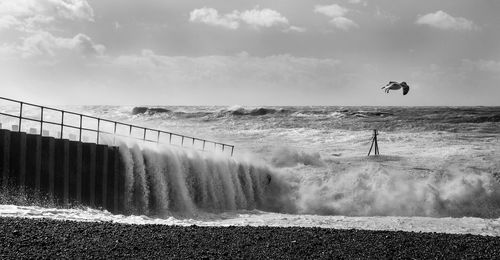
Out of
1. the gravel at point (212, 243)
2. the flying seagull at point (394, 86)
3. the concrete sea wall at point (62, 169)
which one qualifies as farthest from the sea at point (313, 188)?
the flying seagull at point (394, 86)

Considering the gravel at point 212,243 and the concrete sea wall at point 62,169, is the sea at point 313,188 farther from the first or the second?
the gravel at point 212,243

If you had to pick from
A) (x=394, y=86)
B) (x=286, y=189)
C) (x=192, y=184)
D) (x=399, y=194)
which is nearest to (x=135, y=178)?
(x=192, y=184)

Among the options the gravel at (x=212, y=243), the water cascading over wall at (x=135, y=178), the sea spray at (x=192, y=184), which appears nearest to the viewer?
the gravel at (x=212, y=243)

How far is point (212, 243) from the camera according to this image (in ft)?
30.6

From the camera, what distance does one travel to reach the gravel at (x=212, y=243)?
853 cm

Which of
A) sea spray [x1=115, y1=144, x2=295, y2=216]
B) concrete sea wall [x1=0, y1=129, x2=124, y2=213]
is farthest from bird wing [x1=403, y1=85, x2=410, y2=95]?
concrete sea wall [x1=0, y1=129, x2=124, y2=213]

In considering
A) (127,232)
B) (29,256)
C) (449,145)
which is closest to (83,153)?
(127,232)

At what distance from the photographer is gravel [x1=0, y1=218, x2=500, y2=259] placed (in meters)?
8.53

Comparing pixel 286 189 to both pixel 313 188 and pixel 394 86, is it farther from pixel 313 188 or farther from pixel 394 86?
pixel 394 86

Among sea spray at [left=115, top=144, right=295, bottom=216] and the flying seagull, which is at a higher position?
the flying seagull

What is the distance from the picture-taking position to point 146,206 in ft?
58.0

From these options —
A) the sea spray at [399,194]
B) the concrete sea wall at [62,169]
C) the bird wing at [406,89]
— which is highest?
the bird wing at [406,89]

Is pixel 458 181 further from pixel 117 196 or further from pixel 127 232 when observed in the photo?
pixel 127 232

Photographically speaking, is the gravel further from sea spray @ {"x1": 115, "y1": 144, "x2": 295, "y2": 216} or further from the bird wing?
the bird wing
